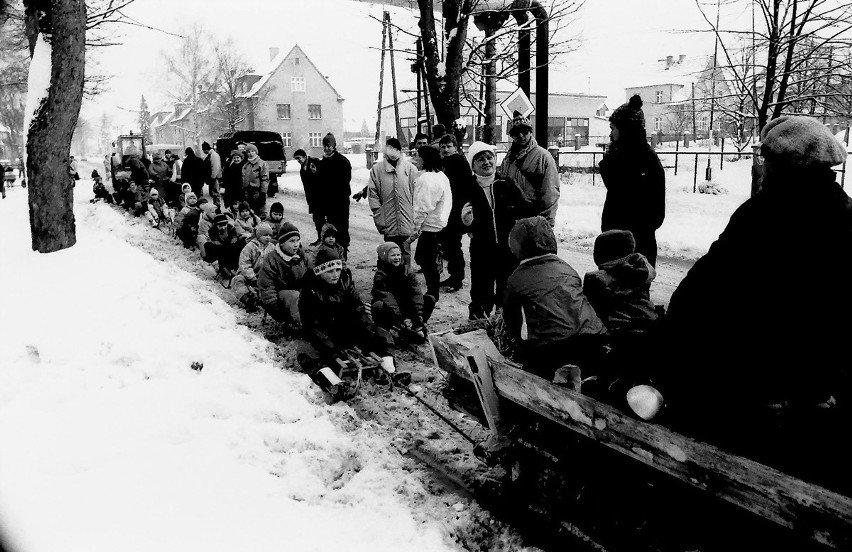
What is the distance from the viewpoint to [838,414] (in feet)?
7.27

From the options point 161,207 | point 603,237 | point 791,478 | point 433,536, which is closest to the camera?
point 791,478

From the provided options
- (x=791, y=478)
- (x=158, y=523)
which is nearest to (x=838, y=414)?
(x=791, y=478)

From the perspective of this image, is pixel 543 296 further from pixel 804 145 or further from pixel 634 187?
pixel 634 187

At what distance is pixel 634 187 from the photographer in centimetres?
525

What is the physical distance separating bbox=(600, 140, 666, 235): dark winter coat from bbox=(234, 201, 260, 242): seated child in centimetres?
558

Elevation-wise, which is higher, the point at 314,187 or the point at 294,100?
the point at 294,100

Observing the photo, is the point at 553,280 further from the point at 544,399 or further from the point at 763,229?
the point at 763,229

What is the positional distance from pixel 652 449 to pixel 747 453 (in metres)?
0.33

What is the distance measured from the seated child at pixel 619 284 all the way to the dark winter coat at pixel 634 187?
1310 mm

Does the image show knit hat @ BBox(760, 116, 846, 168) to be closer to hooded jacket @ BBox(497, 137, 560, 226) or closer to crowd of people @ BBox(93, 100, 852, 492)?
crowd of people @ BBox(93, 100, 852, 492)

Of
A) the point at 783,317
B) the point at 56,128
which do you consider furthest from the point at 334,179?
the point at 783,317

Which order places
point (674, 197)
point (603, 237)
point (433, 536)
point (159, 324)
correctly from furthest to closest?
point (674, 197)
point (159, 324)
point (603, 237)
point (433, 536)

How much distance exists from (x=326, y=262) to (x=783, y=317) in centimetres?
408

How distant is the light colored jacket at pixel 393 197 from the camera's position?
7539 millimetres
